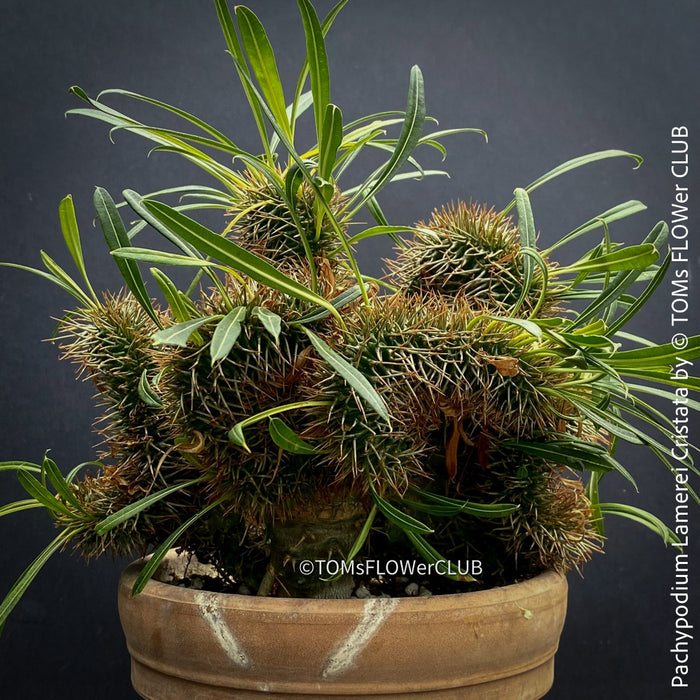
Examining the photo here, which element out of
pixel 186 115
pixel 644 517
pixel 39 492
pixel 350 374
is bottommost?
pixel 644 517

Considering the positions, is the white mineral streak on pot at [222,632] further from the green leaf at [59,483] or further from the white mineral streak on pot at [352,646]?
the green leaf at [59,483]

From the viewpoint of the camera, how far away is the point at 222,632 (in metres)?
0.66

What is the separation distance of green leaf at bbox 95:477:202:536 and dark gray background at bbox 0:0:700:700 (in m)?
0.81

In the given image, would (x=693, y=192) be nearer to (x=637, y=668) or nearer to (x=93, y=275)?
(x=637, y=668)

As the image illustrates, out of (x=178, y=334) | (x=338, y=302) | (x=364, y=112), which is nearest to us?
(x=178, y=334)

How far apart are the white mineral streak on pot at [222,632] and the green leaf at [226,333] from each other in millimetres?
217

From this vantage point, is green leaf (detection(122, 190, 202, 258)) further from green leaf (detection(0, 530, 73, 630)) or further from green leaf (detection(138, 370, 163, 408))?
green leaf (detection(0, 530, 73, 630))

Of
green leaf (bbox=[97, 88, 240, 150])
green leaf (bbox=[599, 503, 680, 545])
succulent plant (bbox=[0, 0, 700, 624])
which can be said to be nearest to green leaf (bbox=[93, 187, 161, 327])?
succulent plant (bbox=[0, 0, 700, 624])

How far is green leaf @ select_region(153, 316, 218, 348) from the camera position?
55cm

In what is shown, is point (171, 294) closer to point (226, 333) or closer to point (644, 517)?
point (226, 333)

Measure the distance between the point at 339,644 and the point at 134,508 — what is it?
0.21m

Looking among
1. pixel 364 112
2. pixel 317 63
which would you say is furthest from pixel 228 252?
pixel 364 112

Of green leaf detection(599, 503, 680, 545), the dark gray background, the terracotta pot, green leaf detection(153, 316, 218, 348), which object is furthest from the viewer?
the dark gray background

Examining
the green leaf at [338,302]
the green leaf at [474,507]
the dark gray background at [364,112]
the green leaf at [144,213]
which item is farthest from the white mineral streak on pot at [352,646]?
the dark gray background at [364,112]
